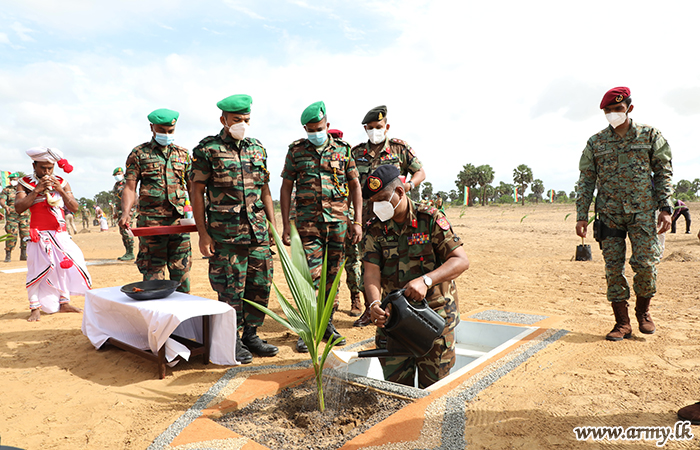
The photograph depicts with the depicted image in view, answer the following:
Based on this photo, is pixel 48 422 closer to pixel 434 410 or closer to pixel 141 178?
pixel 434 410

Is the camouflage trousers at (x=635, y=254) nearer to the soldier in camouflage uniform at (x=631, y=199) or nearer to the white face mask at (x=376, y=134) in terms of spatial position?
the soldier in camouflage uniform at (x=631, y=199)

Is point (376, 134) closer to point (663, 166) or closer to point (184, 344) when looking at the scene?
point (663, 166)

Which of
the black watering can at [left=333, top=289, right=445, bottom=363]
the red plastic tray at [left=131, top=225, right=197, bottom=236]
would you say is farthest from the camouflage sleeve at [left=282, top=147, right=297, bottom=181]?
the black watering can at [left=333, top=289, right=445, bottom=363]

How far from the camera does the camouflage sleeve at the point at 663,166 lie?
12.6 feet

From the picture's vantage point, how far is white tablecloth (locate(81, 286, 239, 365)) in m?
3.21

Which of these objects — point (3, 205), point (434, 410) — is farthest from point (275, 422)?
point (3, 205)

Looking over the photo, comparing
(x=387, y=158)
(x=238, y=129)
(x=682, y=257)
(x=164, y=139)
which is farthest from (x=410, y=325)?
(x=682, y=257)

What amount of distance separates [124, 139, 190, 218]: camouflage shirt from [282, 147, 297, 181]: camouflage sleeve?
4.48 feet

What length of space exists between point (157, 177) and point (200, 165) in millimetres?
1293

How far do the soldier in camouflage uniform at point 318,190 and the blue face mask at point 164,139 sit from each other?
1417 mm

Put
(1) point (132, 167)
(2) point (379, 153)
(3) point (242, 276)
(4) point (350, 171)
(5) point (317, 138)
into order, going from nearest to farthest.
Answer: (3) point (242, 276)
(5) point (317, 138)
(4) point (350, 171)
(1) point (132, 167)
(2) point (379, 153)

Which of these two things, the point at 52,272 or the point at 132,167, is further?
the point at 52,272

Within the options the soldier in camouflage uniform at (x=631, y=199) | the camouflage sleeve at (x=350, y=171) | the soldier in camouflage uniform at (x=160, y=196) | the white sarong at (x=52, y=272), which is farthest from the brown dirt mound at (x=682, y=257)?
the white sarong at (x=52, y=272)

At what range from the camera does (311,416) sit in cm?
262
